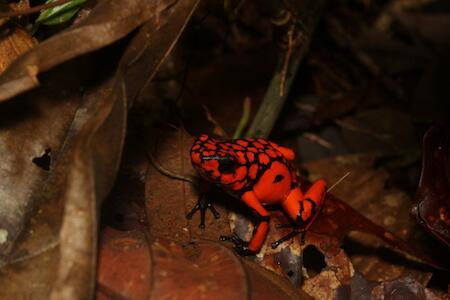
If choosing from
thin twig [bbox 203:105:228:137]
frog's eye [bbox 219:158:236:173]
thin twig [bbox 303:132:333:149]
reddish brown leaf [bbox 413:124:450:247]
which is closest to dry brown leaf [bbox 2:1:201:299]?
frog's eye [bbox 219:158:236:173]

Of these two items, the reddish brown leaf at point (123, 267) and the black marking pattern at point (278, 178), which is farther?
the black marking pattern at point (278, 178)

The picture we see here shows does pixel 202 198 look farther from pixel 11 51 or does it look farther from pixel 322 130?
pixel 322 130

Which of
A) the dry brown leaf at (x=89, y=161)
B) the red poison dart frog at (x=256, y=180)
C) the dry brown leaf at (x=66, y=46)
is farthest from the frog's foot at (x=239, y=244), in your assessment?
the dry brown leaf at (x=66, y=46)

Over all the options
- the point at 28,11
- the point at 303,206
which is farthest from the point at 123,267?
the point at 28,11

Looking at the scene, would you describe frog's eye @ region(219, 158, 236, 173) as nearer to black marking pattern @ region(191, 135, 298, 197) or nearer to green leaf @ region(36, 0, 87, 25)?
black marking pattern @ region(191, 135, 298, 197)

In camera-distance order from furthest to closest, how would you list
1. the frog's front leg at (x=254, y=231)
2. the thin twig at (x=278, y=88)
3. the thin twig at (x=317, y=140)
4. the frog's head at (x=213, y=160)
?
the thin twig at (x=317, y=140), the thin twig at (x=278, y=88), the frog's front leg at (x=254, y=231), the frog's head at (x=213, y=160)

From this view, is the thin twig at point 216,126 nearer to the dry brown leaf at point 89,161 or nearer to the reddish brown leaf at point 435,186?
the dry brown leaf at point 89,161

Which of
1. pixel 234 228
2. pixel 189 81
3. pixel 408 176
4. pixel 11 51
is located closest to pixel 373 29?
pixel 408 176
